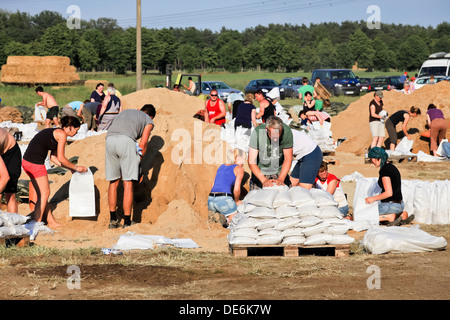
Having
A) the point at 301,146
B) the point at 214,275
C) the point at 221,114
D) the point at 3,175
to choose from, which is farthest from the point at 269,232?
the point at 221,114

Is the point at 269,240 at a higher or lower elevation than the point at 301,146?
lower

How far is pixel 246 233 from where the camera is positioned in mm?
7410

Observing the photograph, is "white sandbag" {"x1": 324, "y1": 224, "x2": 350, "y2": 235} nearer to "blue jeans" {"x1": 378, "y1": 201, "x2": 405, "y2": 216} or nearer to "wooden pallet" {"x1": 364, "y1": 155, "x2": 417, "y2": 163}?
"blue jeans" {"x1": 378, "y1": 201, "x2": 405, "y2": 216}

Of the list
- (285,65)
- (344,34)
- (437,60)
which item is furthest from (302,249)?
(344,34)

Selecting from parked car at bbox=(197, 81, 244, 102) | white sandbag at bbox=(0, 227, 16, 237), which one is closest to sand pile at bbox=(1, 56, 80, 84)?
parked car at bbox=(197, 81, 244, 102)

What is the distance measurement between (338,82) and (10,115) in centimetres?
2051

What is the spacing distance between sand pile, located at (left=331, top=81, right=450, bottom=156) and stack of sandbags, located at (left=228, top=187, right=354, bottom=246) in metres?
10.3

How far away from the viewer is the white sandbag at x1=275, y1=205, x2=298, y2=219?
7469mm

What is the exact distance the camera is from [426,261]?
6965 millimetres

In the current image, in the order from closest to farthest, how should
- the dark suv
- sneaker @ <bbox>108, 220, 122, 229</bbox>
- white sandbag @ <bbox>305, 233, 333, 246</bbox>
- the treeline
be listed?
white sandbag @ <bbox>305, 233, 333, 246</bbox>, sneaker @ <bbox>108, 220, 122, 229</bbox>, the dark suv, the treeline

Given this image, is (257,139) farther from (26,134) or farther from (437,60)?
(437,60)

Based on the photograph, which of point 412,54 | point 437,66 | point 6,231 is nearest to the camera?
point 6,231

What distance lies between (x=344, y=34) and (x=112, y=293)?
12326cm

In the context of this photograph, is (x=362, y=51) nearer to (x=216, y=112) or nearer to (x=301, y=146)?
(x=216, y=112)
